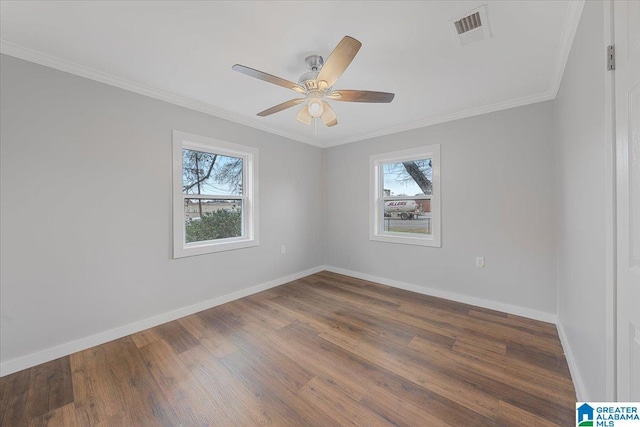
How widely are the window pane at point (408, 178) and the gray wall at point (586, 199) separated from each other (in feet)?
4.85

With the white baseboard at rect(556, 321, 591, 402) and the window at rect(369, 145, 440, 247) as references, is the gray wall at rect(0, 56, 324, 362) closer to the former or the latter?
the window at rect(369, 145, 440, 247)

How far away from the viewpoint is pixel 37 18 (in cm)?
153

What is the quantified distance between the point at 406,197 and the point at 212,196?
2705 mm

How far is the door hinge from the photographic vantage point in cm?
100

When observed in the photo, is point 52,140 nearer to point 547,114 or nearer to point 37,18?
point 37,18

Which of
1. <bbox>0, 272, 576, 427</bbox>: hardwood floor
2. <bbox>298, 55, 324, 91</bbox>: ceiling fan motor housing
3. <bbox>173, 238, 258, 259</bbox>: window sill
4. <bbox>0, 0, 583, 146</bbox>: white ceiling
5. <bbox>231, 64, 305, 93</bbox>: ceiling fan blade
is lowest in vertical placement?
<bbox>0, 272, 576, 427</bbox>: hardwood floor

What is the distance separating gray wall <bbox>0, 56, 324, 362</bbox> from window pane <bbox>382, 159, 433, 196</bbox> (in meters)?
2.47

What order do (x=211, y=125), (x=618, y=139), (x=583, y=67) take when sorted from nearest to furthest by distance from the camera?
(x=618, y=139) → (x=583, y=67) → (x=211, y=125)

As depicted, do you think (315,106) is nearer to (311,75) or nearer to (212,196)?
(311,75)

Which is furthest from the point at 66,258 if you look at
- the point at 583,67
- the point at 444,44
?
the point at 583,67

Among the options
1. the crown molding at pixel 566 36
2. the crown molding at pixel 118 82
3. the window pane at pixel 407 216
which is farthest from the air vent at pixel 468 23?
the crown molding at pixel 118 82

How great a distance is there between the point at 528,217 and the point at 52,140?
177 inches

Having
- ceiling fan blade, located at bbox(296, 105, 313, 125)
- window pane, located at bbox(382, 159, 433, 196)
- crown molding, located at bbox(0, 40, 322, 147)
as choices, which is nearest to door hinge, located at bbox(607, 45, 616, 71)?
ceiling fan blade, located at bbox(296, 105, 313, 125)

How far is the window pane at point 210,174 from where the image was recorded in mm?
2859
